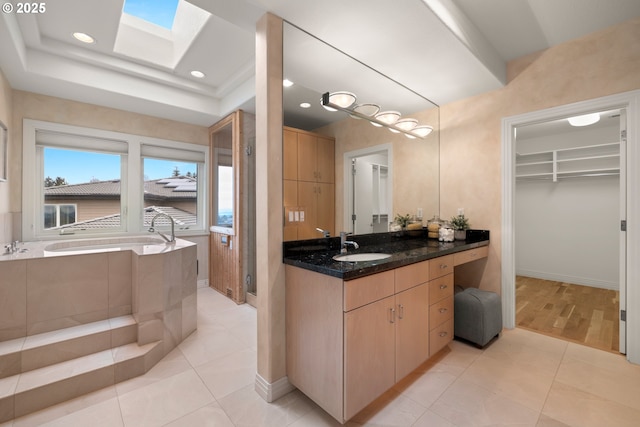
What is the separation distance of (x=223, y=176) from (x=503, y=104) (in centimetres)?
357

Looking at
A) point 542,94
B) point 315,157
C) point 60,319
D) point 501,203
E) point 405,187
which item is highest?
point 542,94

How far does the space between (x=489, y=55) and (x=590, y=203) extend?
325 cm

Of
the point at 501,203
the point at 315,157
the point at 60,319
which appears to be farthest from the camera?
the point at 501,203

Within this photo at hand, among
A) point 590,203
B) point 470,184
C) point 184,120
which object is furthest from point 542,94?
point 184,120

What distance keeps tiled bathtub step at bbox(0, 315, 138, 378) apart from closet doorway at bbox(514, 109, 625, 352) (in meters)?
4.03

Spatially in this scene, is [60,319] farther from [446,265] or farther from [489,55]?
[489,55]

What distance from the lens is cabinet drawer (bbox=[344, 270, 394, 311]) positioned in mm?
1362

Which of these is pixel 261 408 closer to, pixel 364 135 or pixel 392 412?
pixel 392 412

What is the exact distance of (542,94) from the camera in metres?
2.46

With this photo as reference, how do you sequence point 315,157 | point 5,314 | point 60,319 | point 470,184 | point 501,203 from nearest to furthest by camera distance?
1. point 5,314
2. point 60,319
3. point 315,157
4. point 501,203
5. point 470,184

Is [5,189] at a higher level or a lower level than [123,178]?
lower

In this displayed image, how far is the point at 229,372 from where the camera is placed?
198 cm

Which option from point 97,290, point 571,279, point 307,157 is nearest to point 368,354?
point 307,157

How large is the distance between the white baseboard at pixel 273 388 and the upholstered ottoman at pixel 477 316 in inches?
62.1
